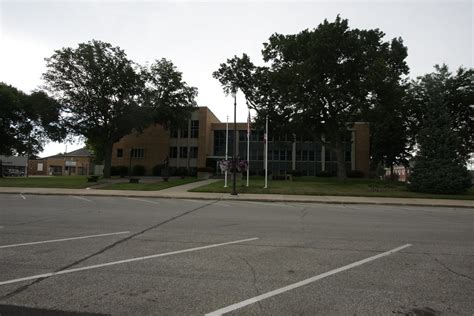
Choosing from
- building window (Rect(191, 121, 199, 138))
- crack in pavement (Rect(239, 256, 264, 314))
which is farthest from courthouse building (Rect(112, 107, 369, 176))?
crack in pavement (Rect(239, 256, 264, 314))

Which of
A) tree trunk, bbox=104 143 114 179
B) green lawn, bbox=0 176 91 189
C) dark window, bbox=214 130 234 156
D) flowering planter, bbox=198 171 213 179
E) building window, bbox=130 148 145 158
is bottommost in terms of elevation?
green lawn, bbox=0 176 91 189

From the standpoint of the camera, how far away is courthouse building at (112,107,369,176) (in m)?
57.9

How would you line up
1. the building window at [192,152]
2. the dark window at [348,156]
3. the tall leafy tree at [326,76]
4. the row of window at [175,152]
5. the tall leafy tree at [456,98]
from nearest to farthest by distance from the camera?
the tall leafy tree at [326,76], the tall leafy tree at [456,98], the dark window at [348,156], the building window at [192,152], the row of window at [175,152]

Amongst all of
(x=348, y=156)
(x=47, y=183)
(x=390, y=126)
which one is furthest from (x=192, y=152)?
(x=390, y=126)

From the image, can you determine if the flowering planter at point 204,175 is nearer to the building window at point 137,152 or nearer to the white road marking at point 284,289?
the building window at point 137,152

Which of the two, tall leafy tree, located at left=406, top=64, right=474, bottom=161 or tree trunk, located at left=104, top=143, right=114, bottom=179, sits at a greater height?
tall leafy tree, located at left=406, top=64, right=474, bottom=161

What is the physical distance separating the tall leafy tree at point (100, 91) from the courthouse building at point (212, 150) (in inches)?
476

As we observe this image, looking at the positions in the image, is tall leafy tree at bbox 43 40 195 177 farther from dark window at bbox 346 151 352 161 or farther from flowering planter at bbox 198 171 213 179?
dark window at bbox 346 151 352 161

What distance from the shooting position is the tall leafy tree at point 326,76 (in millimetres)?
35938

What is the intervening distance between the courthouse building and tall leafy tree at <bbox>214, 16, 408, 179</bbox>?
53.3ft

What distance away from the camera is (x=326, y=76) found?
3803 centimetres

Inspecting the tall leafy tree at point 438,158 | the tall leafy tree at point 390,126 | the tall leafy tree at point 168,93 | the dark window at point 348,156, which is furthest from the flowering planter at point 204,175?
the tall leafy tree at point 438,158

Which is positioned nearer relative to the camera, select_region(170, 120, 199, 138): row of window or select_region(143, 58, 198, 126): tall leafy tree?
select_region(143, 58, 198, 126): tall leafy tree

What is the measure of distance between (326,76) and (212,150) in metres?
27.1
